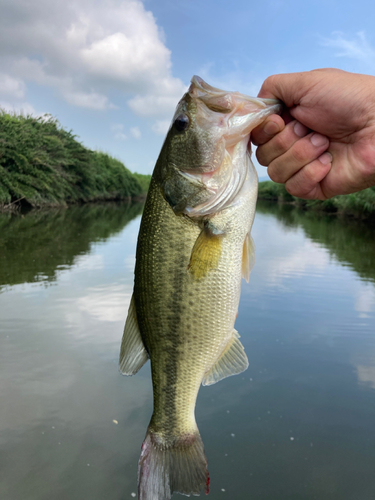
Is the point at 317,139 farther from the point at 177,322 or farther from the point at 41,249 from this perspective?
the point at 41,249

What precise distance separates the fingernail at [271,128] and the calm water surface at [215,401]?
3493mm

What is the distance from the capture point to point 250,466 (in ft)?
13.8

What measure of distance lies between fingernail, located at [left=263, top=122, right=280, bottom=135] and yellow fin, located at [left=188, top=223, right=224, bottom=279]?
2.50ft

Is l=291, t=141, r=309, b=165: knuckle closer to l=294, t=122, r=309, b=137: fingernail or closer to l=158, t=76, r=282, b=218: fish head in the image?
l=294, t=122, r=309, b=137: fingernail

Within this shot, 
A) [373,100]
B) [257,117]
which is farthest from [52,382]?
[373,100]

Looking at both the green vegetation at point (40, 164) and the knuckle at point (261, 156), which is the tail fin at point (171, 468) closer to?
the knuckle at point (261, 156)

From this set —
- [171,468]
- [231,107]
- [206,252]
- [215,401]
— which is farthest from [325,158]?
[215,401]

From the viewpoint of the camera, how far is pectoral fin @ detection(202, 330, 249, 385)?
87.5 inches

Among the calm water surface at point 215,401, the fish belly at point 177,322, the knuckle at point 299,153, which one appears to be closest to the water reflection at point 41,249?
the calm water surface at point 215,401

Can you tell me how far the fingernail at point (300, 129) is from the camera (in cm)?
248

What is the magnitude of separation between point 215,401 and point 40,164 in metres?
31.5

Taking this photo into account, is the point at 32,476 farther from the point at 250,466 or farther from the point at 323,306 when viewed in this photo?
the point at 323,306

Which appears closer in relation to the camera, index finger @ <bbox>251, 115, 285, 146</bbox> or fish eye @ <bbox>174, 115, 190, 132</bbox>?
fish eye @ <bbox>174, 115, 190, 132</bbox>

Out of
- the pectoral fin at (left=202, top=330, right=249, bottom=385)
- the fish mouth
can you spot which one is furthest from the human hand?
the pectoral fin at (left=202, top=330, right=249, bottom=385)
